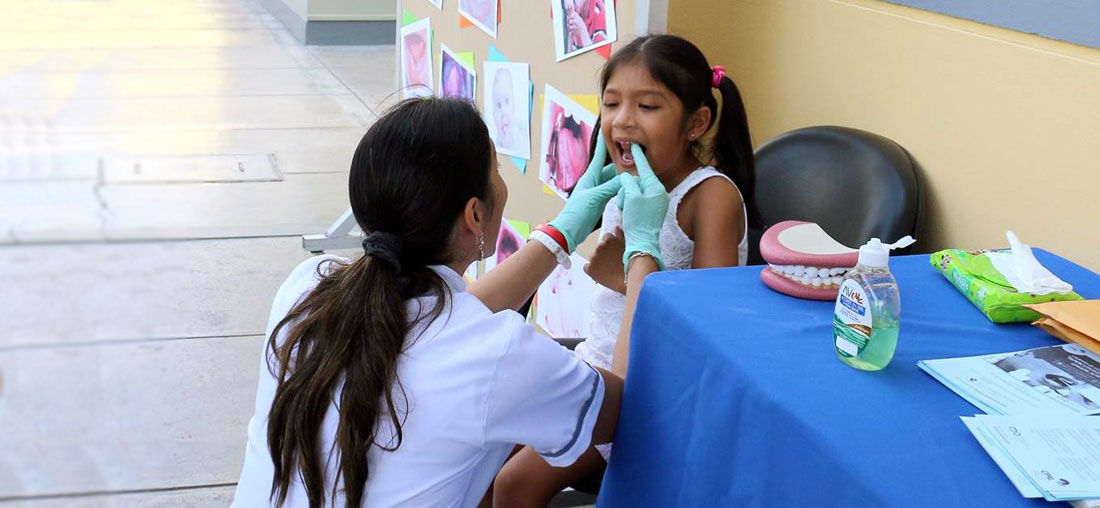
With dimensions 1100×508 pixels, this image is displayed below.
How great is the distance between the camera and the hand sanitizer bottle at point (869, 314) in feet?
4.09

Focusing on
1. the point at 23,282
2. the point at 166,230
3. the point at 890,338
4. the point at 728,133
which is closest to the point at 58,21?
the point at 166,230

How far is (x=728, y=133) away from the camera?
6.64 feet

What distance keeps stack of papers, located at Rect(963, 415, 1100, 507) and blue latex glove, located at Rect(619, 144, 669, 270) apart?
2.43 ft

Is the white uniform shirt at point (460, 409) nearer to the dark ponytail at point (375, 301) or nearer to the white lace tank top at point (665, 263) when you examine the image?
the dark ponytail at point (375, 301)

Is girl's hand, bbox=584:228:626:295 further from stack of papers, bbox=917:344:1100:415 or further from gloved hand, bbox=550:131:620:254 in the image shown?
stack of papers, bbox=917:344:1100:415

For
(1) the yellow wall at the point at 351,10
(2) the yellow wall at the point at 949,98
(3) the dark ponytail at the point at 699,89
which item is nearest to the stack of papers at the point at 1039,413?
(2) the yellow wall at the point at 949,98

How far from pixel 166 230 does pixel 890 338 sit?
139 inches

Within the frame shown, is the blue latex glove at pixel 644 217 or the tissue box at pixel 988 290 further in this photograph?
the blue latex glove at pixel 644 217

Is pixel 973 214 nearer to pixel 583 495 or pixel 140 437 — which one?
pixel 583 495

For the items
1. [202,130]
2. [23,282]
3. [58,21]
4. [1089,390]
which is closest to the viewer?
[1089,390]

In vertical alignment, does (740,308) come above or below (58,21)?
above

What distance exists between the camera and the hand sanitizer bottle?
1.25 meters

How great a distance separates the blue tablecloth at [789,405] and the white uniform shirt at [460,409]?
15 cm

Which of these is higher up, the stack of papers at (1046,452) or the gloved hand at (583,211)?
the stack of papers at (1046,452)
